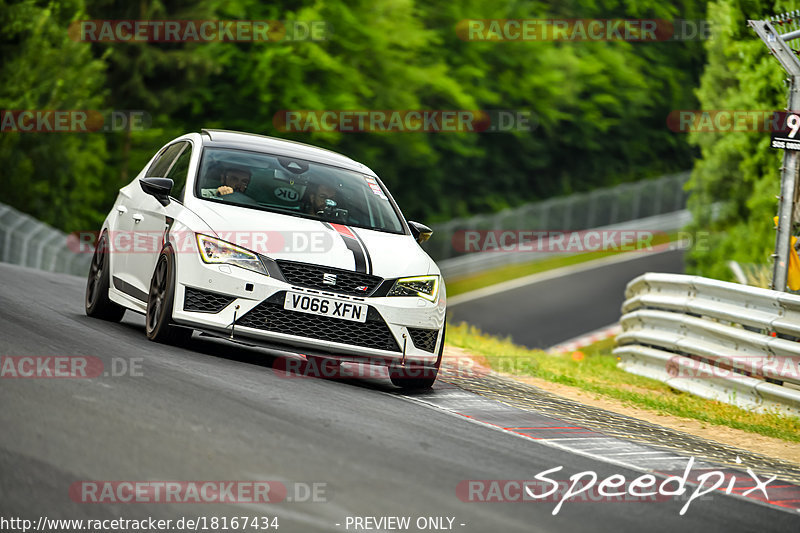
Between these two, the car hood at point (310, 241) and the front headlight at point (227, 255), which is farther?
the car hood at point (310, 241)

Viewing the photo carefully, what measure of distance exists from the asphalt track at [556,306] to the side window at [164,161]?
1919 centimetres

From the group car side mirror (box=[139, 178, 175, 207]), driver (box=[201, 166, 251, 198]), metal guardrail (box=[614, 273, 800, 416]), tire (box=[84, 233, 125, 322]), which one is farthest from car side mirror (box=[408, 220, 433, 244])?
metal guardrail (box=[614, 273, 800, 416])

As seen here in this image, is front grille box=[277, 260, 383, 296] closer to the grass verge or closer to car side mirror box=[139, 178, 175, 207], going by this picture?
car side mirror box=[139, 178, 175, 207]

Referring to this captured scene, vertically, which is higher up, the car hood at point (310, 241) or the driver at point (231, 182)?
the driver at point (231, 182)

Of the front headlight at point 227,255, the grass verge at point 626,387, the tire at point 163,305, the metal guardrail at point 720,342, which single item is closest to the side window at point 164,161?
the tire at point 163,305

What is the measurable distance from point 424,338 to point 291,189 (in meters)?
1.75

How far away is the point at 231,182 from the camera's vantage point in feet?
31.6

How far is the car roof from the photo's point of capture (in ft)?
33.6

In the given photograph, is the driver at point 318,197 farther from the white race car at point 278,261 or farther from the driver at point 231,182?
the driver at point 231,182

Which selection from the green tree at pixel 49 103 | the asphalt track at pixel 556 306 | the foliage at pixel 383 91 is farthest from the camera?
the foliage at pixel 383 91

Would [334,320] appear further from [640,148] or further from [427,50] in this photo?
[640,148]

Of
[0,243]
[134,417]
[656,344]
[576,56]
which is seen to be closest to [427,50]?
[576,56]

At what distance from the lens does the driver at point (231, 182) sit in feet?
31.1

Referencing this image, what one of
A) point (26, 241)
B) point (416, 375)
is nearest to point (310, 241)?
point (416, 375)
